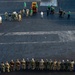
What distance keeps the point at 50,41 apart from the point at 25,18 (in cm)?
883

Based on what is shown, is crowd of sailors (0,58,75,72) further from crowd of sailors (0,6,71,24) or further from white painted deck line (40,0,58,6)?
white painted deck line (40,0,58,6)

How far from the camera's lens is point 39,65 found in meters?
31.5

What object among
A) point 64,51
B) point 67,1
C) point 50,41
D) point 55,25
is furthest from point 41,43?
point 67,1

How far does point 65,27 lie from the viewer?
42.2m

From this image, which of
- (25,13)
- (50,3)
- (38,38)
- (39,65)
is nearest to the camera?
(39,65)

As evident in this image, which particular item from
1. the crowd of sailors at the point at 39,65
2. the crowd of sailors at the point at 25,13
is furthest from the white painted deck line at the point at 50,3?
the crowd of sailors at the point at 39,65

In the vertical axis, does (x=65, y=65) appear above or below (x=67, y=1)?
below

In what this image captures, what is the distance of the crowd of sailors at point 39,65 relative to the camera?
31.3 meters

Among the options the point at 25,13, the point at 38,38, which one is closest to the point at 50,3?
the point at 25,13

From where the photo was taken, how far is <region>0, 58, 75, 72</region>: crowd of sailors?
103 feet

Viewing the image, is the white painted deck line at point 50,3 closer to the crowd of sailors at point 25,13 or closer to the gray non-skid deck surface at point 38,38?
the crowd of sailors at point 25,13

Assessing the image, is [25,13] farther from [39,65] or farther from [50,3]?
[39,65]

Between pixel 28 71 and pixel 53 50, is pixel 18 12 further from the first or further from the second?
pixel 28 71

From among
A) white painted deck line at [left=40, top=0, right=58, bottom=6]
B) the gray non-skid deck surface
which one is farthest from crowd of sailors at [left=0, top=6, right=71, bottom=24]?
white painted deck line at [left=40, top=0, right=58, bottom=6]
